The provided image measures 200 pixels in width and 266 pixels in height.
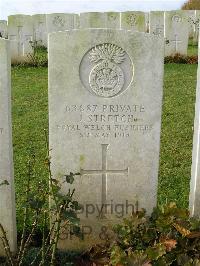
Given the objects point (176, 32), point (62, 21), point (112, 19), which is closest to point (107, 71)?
point (176, 32)

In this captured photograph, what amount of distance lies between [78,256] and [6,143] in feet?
3.44

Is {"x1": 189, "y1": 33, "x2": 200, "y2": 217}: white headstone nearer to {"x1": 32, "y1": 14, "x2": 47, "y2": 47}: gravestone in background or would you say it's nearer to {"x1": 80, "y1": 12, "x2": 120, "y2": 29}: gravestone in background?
{"x1": 80, "y1": 12, "x2": 120, "y2": 29}: gravestone in background

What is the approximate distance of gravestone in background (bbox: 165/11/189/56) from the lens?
13742 millimetres

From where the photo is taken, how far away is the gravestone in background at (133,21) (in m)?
13.6

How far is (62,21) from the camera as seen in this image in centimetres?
1445

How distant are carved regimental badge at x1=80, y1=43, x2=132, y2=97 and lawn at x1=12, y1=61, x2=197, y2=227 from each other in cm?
67

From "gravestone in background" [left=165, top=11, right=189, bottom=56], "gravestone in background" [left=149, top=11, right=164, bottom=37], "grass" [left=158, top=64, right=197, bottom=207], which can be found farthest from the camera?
"gravestone in background" [left=149, top=11, right=164, bottom=37]

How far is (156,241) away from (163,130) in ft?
12.2

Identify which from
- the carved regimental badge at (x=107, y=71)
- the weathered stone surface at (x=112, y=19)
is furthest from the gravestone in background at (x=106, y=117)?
the weathered stone surface at (x=112, y=19)

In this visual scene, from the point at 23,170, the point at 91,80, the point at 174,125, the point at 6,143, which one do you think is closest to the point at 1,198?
the point at 6,143

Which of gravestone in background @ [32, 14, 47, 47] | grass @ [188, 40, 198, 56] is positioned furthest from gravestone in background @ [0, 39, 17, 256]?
grass @ [188, 40, 198, 56]

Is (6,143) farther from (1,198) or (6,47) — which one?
(6,47)

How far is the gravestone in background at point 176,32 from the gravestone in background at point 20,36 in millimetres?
3911

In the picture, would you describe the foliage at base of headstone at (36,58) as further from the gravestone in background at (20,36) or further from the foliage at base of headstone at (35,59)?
the gravestone in background at (20,36)
